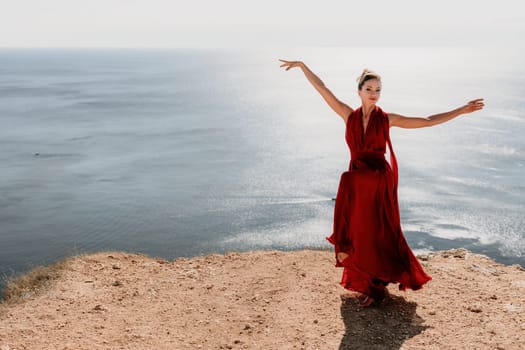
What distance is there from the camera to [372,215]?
6297 millimetres

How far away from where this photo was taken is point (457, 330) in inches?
235

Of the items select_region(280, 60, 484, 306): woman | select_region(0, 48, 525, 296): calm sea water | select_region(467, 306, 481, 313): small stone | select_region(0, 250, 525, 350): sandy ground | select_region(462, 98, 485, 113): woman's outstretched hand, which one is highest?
select_region(462, 98, 485, 113): woman's outstretched hand

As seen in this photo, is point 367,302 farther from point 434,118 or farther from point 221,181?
point 221,181

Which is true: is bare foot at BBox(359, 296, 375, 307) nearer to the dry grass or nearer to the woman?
the woman

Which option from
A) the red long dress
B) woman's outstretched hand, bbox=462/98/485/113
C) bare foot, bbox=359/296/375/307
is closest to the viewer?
woman's outstretched hand, bbox=462/98/485/113

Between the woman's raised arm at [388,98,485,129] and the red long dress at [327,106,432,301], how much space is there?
0.54ft

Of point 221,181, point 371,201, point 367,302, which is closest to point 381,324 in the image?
point 367,302

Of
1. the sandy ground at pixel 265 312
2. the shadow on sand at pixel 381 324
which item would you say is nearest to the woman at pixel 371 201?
the shadow on sand at pixel 381 324

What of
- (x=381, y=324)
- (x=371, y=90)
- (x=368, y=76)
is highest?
(x=368, y=76)

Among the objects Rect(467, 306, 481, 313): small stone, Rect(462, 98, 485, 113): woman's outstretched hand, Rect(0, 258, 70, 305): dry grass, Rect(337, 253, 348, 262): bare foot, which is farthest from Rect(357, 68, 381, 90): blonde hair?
Rect(0, 258, 70, 305): dry grass

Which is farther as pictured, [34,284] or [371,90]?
[34,284]

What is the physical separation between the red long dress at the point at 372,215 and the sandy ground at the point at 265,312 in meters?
0.54

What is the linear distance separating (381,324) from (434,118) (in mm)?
2673

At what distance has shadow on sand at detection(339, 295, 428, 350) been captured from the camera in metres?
5.74
